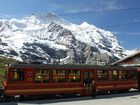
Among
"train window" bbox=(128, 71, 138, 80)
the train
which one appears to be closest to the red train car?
the train

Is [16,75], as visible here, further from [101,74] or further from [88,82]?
[101,74]

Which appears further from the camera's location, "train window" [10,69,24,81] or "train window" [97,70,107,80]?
"train window" [97,70,107,80]

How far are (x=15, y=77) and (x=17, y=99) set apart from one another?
256 cm

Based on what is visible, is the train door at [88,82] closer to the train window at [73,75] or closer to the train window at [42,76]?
the train window at [73,75]

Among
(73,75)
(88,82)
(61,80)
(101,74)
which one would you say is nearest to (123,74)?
(101,74)

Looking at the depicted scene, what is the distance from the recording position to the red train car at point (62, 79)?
29.0m

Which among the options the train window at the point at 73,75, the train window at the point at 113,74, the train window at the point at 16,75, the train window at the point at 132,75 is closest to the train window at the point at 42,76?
the train window at the point at 16,75

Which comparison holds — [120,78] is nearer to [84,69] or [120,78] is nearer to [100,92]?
[100,92]

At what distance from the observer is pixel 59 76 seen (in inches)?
1271

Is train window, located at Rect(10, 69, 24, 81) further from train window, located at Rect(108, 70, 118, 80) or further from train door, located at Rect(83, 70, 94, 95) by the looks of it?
train window, located at Rect(108, 70, 118, 80)

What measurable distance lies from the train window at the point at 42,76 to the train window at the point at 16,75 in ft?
5.38

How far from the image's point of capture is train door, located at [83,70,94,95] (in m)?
34.6

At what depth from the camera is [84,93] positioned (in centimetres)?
3462

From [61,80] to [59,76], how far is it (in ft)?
1.54
